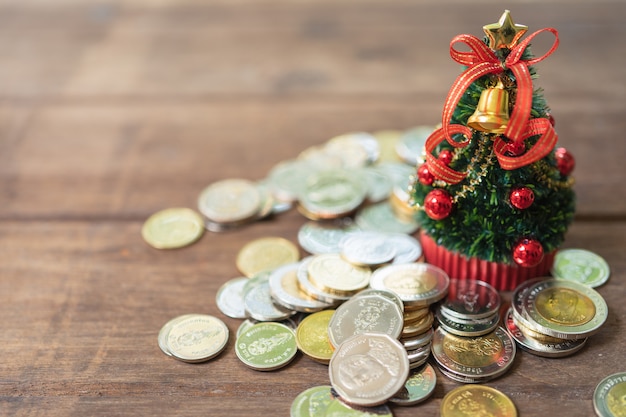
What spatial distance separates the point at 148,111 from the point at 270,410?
0.75 metres

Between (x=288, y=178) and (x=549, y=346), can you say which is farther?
(x=288, y=178)

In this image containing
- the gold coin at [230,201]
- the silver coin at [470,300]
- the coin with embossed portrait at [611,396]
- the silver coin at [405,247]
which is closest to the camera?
the coin with embossed portrait at [611,396]

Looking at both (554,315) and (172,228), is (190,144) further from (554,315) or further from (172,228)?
(554,315)

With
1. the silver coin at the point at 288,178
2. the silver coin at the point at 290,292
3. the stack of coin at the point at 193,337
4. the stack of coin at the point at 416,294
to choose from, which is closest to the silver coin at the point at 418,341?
the stack of coin at the point at 416,294

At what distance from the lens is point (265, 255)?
101 cm

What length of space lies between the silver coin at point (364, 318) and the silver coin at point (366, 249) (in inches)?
3.3

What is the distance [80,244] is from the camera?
1.04 m

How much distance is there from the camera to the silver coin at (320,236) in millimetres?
1000

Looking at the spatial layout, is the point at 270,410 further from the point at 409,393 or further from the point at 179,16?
the point at 179,16

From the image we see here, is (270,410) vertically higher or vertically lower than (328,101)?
lower

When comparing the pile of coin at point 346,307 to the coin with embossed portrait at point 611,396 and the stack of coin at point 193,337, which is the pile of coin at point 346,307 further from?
the coin with embossed portrait at point 611,396

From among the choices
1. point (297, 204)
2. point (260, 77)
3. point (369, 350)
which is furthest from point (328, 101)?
point (369, 350)

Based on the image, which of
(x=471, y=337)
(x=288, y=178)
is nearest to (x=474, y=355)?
Result: (x=471, y=337)

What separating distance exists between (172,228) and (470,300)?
0.45m
